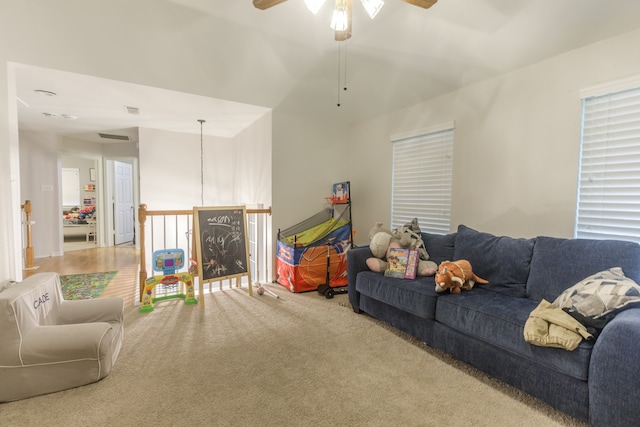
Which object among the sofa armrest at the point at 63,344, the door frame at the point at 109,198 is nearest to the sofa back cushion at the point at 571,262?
the sofa armrest at the point at 63,344

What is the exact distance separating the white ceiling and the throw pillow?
183 cm

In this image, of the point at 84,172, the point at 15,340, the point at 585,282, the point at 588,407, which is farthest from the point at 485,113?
the point at 84,172

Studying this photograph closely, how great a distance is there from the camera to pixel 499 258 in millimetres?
2363

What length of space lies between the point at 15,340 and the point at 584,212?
399 cm

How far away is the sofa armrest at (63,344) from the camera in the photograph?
1634 millimetres

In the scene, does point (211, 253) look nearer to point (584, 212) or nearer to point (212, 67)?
point (212, 67)

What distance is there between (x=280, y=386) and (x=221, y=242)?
1941mm

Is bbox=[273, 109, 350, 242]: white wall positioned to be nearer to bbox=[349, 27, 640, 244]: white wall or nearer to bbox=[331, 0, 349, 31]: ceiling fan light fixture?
bbox=[349, 27, 640, 244]: white wall

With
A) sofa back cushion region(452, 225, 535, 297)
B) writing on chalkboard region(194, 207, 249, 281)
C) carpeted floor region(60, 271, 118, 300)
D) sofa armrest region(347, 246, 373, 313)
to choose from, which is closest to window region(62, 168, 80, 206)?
carpeted floor region(60, 271, 118, 300)

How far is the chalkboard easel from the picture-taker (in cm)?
320

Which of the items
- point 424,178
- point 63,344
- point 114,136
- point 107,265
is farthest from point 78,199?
point 424,178

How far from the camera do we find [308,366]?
2.00 metres

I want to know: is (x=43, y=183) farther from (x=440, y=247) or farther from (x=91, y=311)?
(x=440, y=247)

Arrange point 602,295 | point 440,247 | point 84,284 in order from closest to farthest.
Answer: point 602,295 → point 440,247 → point 84,284
